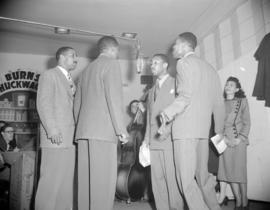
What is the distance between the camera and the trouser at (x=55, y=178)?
2127mm

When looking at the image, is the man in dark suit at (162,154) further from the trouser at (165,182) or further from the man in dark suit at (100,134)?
the man in dark suit at (100,134)

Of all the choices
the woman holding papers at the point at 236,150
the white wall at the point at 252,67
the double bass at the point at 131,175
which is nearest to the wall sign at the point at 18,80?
the double bass at the point at 131,175

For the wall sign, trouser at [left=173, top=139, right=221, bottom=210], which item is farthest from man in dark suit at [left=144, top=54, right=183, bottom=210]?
the wall sign

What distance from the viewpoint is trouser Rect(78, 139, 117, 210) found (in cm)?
203

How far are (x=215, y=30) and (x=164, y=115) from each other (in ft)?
8.06

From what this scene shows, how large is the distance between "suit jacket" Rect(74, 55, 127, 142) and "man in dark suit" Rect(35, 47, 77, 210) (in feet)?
0.48

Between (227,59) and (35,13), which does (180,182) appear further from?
(35,13)

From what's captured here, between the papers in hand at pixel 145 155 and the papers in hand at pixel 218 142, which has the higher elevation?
the papers in hand at pixel 218 142

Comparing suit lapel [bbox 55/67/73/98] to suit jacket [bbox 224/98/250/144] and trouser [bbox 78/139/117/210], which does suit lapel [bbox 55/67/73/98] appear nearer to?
trouser [bbox 78/139/117/210]

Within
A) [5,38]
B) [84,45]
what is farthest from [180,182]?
[5,38]

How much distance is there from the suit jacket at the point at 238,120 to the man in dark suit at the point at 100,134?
1.33 metres

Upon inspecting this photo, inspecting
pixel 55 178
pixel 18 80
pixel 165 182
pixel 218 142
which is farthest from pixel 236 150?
pixel 18 80

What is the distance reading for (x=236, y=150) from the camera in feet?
9.07

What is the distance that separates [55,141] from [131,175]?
1.46 metres
